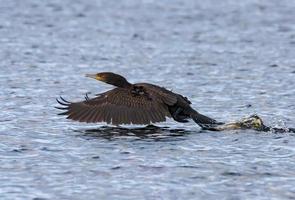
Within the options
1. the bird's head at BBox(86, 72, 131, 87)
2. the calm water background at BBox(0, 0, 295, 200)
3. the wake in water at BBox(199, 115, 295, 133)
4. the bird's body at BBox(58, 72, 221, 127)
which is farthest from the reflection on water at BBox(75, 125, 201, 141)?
the bird's head at BBox(86, 72, 131, 87)

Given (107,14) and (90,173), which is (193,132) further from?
(107,14)

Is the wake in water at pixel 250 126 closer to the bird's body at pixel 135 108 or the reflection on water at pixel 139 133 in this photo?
the bird's body at pixel 135 108

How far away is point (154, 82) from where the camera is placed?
18.3 metres

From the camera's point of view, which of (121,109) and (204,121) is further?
(204,121)

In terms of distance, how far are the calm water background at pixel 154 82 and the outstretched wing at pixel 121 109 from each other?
0.22 m

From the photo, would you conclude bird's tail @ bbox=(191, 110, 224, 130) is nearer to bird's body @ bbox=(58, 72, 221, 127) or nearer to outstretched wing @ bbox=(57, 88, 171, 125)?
bird's body @ bbox=(58, 72, 221, 127)

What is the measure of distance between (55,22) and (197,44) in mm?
4858

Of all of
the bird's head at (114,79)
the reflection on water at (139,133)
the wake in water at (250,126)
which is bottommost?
the reflection on water at (139,133)

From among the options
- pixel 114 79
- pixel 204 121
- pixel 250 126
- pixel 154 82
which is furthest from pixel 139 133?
pixel 154 82

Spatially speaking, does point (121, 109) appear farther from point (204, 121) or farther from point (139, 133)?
point (204, 121)

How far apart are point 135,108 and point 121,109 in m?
0.20

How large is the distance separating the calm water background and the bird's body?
0.23 metres

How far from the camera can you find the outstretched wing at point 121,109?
43.9 ft

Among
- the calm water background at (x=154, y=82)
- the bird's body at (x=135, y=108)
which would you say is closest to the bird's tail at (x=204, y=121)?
the bird's body at (x=135, y=108)
